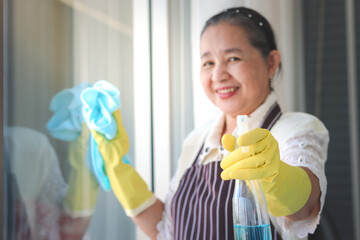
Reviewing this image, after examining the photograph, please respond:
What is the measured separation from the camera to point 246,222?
79cm

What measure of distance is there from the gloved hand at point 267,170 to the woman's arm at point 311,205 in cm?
4

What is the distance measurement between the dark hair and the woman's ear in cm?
1

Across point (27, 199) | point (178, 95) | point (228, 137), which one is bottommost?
point (27, 199)

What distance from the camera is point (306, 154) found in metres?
0.94

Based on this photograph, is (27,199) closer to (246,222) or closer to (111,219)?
(111,219)

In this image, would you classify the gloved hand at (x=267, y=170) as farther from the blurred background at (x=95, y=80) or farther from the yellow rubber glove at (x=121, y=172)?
the yellow rubber glove at (x=121, y=172)

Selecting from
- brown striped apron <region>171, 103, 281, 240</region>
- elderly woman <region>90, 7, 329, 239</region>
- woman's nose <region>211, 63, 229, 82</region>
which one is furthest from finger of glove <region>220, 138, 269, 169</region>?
woman's nose <region>211, 63, 229, 82</region>

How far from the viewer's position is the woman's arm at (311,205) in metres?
0.89

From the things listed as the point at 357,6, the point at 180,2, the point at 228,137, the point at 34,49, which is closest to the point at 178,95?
the point at 180,2

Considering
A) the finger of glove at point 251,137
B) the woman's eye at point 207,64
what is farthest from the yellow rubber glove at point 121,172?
the finger of glove at point 251,137

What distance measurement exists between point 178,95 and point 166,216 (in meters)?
0.43

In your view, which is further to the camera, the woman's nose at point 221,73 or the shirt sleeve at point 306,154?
the woman's nose at point 221,73

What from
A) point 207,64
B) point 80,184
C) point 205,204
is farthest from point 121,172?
point 207,64

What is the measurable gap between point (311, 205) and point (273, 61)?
0.43 metres
